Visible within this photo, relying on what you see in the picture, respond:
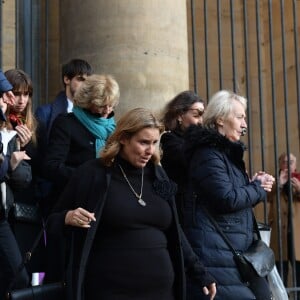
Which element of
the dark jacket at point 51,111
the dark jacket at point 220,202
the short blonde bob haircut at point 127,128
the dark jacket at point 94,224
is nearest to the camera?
the dark jacket at point 94,224

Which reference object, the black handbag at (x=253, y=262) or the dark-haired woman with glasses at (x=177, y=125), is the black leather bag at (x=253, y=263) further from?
the dark-haired woman with glasses at (x=177, y=125)

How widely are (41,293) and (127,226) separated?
54 cm

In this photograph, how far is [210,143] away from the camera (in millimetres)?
4648

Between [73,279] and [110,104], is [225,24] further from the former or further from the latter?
[73,279]

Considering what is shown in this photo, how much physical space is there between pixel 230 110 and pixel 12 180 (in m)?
1.35

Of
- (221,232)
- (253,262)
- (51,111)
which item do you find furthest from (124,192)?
(51,111)

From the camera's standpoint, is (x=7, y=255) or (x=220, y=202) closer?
(x=220, y=202)

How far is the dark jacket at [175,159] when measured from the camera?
4.88 metres

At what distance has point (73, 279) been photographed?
12.7 ft

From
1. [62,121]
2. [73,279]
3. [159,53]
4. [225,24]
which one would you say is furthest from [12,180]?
[225,24]

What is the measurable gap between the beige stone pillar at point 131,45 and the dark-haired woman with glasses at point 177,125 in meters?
0.93

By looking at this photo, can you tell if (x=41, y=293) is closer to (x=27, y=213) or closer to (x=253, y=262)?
(x=27, y=213)

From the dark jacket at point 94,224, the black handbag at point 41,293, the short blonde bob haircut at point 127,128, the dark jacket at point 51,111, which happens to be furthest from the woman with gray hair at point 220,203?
the dark jacket at point 51,111

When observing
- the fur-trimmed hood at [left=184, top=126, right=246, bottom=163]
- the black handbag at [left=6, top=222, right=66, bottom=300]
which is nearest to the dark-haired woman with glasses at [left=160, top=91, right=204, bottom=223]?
the fur-trimmed hood at [left=184, top=126, right=246, bottom=163]
